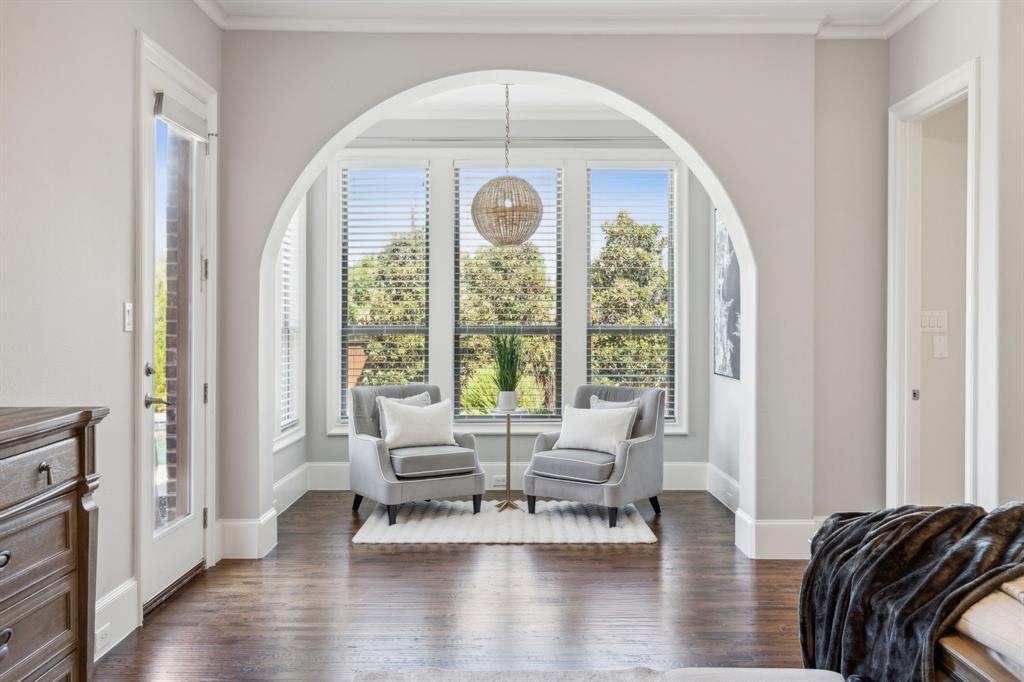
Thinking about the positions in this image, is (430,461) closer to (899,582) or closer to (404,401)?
(404,401)

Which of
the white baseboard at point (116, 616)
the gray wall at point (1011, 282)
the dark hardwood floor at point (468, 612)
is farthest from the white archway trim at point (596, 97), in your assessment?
the gray wall at point (1011, 282)

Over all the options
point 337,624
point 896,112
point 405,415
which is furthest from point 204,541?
point 896,112

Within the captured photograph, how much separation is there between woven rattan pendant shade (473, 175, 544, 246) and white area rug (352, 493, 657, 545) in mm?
1878

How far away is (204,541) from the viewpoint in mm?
3855

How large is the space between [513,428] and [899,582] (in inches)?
167

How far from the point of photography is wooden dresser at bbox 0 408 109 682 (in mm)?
1621

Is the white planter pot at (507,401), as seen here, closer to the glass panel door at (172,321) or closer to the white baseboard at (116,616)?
the glass panel door at (172,321)

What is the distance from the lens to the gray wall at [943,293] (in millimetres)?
4012

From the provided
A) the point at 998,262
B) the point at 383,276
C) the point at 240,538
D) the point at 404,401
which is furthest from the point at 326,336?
the point at 998,262

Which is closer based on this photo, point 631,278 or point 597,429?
point 597,429

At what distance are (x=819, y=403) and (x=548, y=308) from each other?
7.77 feet

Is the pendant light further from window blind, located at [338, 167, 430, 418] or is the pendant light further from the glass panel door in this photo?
the glass panel door

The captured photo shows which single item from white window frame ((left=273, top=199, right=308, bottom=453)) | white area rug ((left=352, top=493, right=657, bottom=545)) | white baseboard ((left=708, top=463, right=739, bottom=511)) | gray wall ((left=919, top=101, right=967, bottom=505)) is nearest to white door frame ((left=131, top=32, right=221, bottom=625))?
white area rug ((left=352, top=493, right=657, bottom=545))

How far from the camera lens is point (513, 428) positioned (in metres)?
5.89
